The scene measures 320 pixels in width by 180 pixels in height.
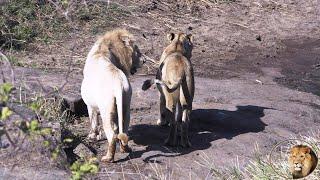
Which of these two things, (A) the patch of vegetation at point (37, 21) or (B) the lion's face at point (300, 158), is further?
(A) the patch of vegetation at point (37, 21)

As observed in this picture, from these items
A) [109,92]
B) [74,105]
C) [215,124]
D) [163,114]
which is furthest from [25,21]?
[109,92]

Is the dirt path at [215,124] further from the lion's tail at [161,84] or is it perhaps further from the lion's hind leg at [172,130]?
the lion's tail at [161,84]

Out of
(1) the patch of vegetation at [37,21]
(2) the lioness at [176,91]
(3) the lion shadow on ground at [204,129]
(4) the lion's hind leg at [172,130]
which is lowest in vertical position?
(3) the lion shadow on ground at [204,129]

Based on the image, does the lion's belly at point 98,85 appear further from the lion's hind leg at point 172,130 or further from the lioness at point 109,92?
the lion's hind leg at point 172,130

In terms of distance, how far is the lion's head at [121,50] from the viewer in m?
9.58

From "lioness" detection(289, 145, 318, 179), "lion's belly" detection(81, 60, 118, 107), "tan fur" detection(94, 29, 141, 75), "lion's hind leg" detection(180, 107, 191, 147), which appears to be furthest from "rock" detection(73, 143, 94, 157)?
"lioness" detection(289, 145, 318, 179)

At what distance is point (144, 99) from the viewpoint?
38.0ft

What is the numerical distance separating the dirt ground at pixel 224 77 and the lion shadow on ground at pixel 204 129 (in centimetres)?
1

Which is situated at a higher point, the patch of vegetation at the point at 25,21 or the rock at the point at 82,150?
the patch of vegetation at the point at 25,21

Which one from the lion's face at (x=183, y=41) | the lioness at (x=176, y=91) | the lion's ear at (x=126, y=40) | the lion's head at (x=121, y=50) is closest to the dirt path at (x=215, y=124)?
the lioness at (x=176, y=91)

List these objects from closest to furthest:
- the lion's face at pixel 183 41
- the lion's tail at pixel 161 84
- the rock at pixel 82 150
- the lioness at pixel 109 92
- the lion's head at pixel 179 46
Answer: the lioness at pixel 109 92, the rock at pixel 82 150, the lion's tail at pixel 161 84, the lion's head at pixel 179 46, the lion's face at pixel 183 41

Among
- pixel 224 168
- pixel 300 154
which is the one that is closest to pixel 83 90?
pixel 224 168

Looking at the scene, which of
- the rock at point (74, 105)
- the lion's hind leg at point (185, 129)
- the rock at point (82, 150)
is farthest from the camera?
the rock at point (74, 105)

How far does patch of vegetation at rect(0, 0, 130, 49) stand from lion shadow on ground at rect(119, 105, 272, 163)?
3816mm
